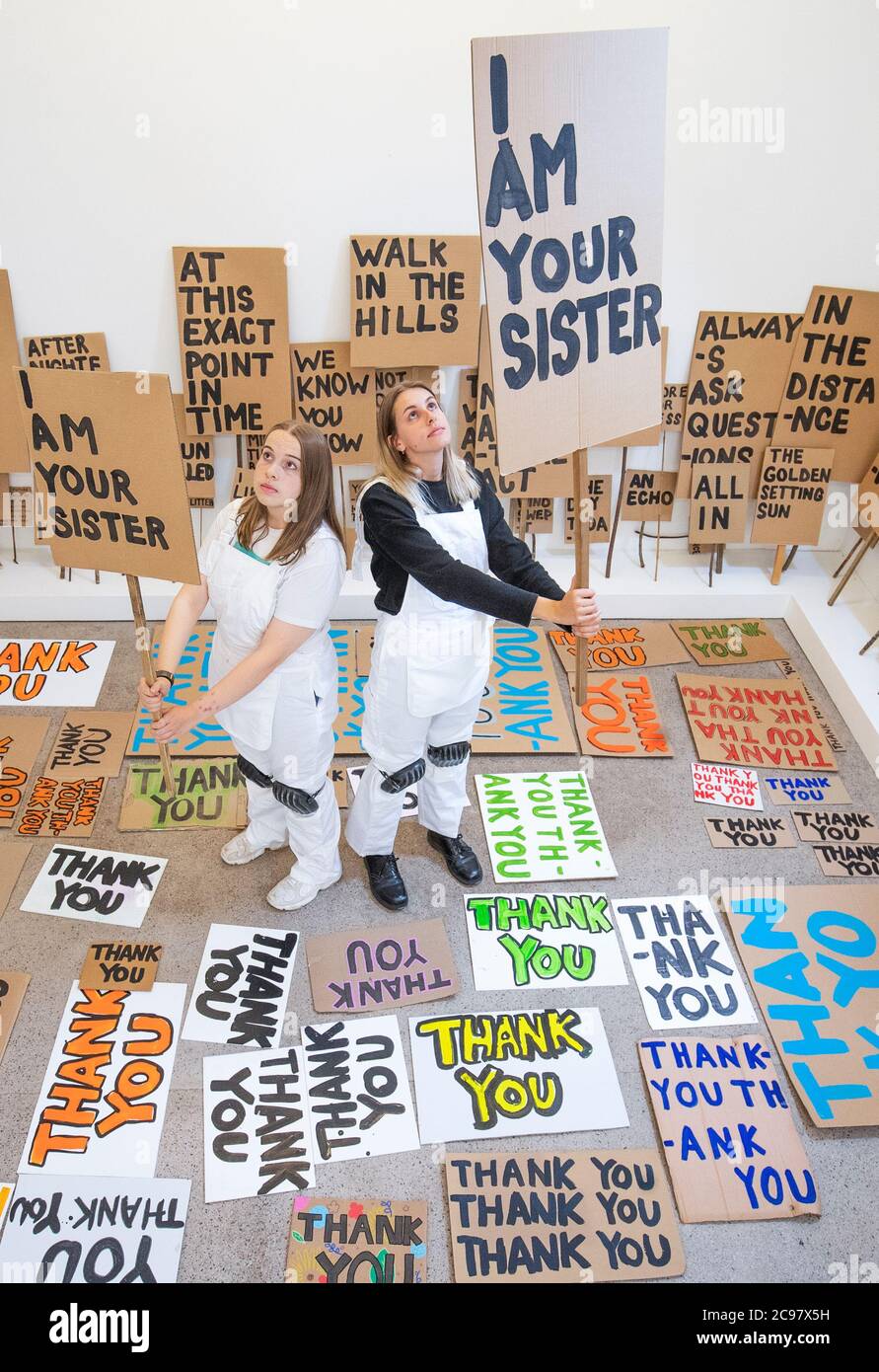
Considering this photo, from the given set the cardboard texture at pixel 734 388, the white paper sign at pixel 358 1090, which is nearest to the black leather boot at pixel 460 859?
the white paper sign at pixel 358 1090

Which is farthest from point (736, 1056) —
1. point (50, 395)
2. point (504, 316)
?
point (50, 395)

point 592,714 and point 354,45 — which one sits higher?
point 354,45

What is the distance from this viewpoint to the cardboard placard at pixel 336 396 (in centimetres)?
386

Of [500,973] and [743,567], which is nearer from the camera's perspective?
[500,973]

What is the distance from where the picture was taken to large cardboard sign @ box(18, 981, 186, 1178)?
2250 mm

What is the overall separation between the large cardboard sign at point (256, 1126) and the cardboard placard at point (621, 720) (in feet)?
5.11

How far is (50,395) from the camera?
236 centimetres

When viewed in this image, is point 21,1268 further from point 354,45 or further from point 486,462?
point 354,45

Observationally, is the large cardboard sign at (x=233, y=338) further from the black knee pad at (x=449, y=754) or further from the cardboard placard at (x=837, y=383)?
the cardboard placard at (x=837, y=383)

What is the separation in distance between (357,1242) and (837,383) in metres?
3.49

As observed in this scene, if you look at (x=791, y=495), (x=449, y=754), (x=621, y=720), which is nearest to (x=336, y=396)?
(x=621, y=720)

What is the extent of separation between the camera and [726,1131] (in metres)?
2.34

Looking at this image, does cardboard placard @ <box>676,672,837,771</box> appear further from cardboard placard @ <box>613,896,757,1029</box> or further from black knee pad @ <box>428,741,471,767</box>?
black knee pad @ <box>428,741,471,767</box>

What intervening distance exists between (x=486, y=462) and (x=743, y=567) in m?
1.27
